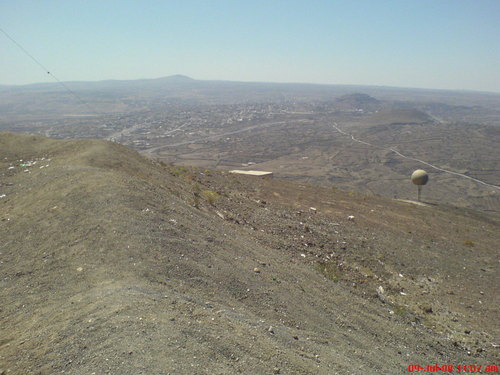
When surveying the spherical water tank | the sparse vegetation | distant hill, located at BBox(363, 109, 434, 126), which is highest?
the sparse vegetation

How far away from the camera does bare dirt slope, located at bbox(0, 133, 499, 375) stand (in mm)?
4578

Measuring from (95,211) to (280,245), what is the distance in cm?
584

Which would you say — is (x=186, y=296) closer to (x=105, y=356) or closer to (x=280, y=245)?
(x=105, y=356)

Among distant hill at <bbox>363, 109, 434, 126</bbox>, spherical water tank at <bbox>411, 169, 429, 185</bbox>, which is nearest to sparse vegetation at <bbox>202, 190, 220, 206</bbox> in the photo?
spherical water tank at <bbox>411, 169, 429, 185</bbox>

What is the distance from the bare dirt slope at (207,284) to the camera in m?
4.58

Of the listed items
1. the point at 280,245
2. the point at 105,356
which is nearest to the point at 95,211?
the point at 105,356

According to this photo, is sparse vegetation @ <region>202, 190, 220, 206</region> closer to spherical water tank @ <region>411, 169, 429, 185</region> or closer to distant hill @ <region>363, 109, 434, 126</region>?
spherical water tank @ <region>411, 169, 429, 185</region>

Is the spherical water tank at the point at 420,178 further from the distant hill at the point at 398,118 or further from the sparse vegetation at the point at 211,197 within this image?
the distant hill at the point at 398,118

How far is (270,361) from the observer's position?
469 centimetres

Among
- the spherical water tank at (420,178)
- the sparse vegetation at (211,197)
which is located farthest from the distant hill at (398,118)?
the sparse vegetation at (211,197)

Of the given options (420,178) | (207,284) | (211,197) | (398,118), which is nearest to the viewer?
(207,284)

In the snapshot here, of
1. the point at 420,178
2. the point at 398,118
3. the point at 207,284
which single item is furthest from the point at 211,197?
the point at 398,118

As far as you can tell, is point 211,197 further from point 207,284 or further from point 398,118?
point 398,118

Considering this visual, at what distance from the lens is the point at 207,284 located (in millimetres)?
6754
